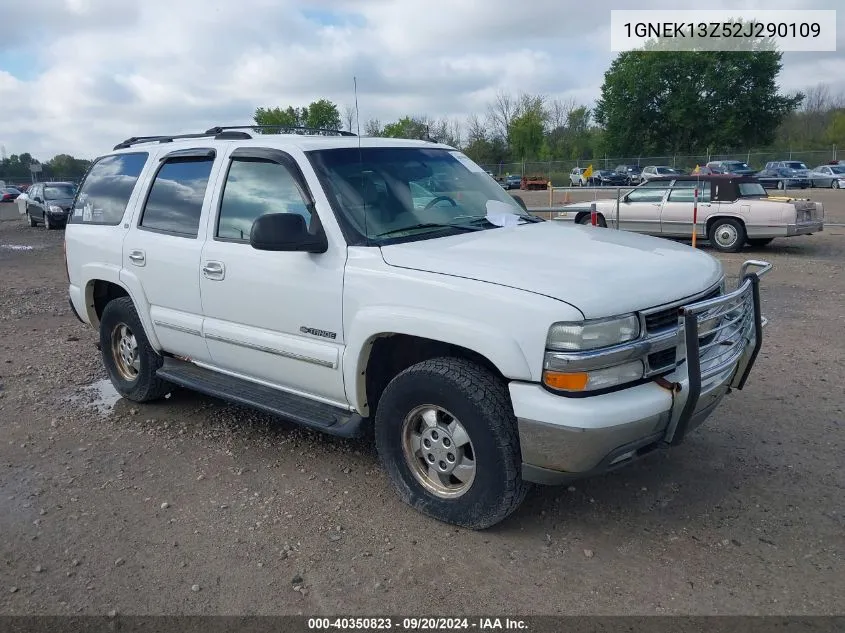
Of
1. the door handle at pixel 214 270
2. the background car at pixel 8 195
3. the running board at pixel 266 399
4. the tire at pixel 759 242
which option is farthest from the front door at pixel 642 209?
the background car at pixel 8 195

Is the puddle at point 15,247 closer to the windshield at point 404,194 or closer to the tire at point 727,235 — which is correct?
the tire at point 727,235

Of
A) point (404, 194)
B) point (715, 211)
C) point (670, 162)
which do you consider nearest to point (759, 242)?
point (715, 211)

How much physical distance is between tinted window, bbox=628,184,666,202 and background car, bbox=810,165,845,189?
29.6m

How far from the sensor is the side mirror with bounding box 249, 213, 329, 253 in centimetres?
366

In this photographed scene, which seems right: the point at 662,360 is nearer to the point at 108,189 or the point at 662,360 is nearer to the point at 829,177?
the point at 108,189

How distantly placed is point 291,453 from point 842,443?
3.46 m

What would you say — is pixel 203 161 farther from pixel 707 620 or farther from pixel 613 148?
pixel 613 148

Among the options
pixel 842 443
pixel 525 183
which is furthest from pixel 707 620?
Result: pixel 525 183

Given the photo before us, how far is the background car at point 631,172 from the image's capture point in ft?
159

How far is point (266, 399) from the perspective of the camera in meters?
4.34

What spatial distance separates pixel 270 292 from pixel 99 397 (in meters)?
2.66

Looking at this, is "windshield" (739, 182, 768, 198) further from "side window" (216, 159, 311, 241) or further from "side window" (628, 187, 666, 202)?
"side window" (216, 159, 311, 241)

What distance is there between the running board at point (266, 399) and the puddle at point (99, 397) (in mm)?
831

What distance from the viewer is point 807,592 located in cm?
303
